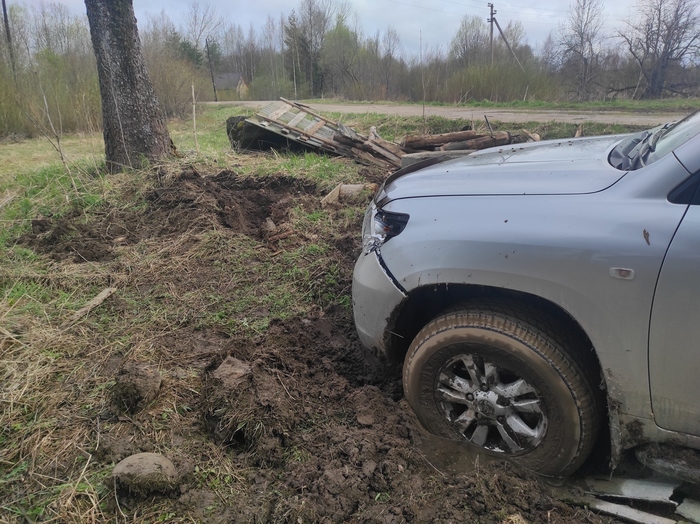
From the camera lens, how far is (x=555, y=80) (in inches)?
836

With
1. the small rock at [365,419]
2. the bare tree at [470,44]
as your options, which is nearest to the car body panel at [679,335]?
the small rock at [365,419]

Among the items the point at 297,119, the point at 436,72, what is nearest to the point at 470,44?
the point at 436,72

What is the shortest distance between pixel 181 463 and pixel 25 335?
1968mm

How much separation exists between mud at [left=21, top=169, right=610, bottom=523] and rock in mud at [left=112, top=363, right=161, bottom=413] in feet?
0.04

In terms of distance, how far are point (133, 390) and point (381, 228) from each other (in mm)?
1700

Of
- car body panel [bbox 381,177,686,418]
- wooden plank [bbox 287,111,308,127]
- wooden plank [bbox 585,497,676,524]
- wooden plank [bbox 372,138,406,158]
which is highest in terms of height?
wooden plank [bbox 287,111,308,127]

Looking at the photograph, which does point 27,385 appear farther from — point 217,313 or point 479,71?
point 479,71

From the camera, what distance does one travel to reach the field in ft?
6.63

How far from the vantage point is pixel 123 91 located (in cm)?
711

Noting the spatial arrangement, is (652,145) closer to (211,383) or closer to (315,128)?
(211,383)

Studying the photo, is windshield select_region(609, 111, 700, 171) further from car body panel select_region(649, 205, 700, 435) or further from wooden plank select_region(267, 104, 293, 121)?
wooden plank select_region(267, 104, 293, 121)

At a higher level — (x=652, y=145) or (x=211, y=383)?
(x=652, y=145)

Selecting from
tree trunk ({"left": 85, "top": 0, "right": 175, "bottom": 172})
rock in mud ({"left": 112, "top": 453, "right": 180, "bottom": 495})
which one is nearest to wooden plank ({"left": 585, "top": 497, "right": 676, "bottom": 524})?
rock in mud ({"left": 112, "top": 453, "right": 180, "bottom": 495})

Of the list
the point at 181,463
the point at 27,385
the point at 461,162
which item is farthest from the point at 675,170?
the point at 27,385
